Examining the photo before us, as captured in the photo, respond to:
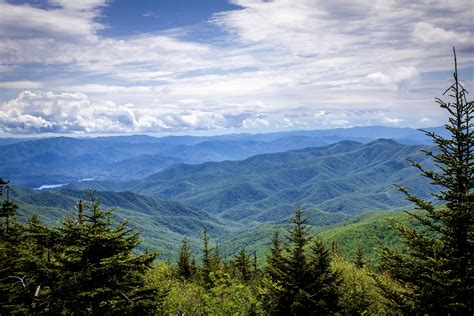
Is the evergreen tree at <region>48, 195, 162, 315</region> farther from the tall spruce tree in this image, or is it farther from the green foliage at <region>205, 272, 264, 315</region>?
the tall spruce tree

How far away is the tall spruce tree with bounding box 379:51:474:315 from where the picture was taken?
16781mm

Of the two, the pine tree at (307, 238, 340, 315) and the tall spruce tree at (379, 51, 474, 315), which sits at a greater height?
the tall spruce tree at (379, 51, 474, 315)

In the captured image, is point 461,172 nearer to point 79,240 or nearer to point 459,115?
point 459,115

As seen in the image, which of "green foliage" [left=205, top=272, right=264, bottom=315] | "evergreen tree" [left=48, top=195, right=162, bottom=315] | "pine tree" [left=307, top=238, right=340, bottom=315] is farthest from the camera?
"pine tree" [left=307, top=238, right=340, bottom=315]

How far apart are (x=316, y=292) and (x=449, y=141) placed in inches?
574

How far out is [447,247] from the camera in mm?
18047

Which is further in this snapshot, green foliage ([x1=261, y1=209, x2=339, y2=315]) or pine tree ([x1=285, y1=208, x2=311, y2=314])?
green foliage ([x1=261, y1=209, x2=339, y2=315])

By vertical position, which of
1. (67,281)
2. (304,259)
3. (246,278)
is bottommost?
(246,278)

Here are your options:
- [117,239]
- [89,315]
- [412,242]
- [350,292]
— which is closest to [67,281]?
[89,315]

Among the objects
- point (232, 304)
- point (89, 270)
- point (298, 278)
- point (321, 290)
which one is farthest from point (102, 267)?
point (321, 290)

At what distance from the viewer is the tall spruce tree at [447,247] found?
55.1ft

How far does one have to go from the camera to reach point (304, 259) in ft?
91.1

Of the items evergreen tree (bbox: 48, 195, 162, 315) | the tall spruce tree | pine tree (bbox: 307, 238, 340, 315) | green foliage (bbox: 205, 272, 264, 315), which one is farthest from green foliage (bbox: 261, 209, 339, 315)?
evergreen tree (bbox: 48, 195, 162, 315)

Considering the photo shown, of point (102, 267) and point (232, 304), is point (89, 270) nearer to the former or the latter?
point (102, 267)
